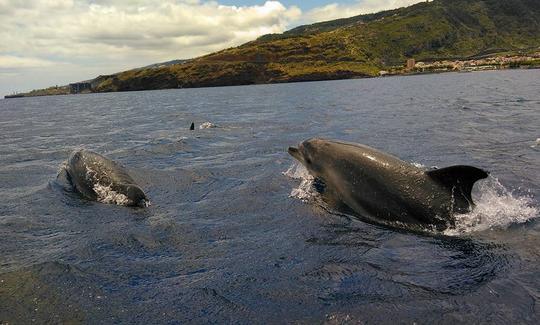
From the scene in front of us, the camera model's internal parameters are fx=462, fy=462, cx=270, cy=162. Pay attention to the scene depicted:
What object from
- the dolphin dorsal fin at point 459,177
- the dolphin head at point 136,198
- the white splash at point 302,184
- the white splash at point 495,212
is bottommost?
the white splash at point 495,212

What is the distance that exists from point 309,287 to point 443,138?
19888 millimetres

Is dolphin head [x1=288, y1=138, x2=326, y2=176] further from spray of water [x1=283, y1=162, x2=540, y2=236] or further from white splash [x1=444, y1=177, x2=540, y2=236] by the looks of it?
white splash [x1=444, y1=177, x2=540, y2=236]

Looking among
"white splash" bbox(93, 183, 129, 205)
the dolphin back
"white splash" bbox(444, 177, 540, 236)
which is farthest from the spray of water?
A: "white splash" bbox(93, 183, 129, 205)

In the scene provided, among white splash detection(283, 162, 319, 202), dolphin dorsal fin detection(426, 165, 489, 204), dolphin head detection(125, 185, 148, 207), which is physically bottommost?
white splash detection(283, 162, 319, 202)

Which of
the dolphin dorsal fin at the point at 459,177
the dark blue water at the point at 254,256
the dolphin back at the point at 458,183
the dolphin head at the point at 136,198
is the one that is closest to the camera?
the dark blue water at the point at 254,256

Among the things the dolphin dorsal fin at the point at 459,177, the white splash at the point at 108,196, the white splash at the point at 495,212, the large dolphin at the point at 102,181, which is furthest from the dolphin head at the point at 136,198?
the white splash at the point at 495,212

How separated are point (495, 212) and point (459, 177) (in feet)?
6.83

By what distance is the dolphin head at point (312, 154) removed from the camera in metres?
15.0

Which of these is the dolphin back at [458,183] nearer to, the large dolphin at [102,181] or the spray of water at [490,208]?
the spray of water at [490,208]

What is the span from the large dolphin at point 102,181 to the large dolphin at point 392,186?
20.4ft

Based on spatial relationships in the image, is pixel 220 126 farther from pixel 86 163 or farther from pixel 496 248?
pixel 496 248

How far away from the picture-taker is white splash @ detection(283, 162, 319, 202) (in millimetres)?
14812

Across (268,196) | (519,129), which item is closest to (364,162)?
(268,196)

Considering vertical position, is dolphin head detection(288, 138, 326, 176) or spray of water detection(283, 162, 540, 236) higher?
dolphin head detection(288, 138, 326, 176)
